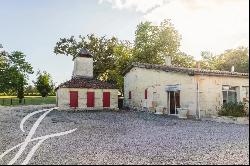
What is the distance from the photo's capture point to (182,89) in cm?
2386

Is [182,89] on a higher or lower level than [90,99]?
higher

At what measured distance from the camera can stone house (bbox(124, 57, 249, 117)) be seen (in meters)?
21.9

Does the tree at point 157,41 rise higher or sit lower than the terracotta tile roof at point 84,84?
higher

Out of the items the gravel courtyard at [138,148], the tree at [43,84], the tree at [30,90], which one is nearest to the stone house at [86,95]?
the gravel courtyard at [138,148]

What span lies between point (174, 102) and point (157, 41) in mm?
21444

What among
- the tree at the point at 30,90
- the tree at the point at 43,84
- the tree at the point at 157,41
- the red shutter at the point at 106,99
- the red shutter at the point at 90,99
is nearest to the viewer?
the red shutter at the point at 90,99

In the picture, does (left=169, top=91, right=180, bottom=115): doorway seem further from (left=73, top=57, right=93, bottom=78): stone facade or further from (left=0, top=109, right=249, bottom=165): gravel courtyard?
(left=73, top=57, right=93, bottom=78): stone facade

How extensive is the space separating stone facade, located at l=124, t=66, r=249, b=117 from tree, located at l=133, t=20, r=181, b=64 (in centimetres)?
1321

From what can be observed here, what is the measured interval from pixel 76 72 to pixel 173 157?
95.2 feet

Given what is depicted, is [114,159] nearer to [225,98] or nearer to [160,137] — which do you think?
[160,137]

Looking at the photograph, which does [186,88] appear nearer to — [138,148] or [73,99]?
[73,99]

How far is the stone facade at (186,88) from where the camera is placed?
863 inches

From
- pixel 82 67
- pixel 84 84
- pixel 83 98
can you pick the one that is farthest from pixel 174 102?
pixel 82 67

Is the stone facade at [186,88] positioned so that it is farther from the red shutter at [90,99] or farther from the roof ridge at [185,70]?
the red shutter at [90,99]
